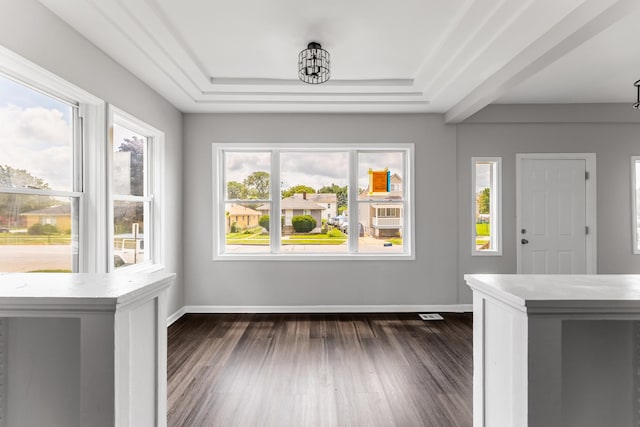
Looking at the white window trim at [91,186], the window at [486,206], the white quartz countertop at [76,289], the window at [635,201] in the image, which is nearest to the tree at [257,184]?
the white window trim at [91,186]

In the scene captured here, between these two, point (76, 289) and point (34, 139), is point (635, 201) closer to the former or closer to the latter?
point (76, 289)

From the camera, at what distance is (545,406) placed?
3.67ft

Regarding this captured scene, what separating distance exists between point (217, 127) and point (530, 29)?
3421 millimetres

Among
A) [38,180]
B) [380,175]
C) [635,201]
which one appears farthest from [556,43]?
[38,180]

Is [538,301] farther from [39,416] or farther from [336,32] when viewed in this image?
[336,32]

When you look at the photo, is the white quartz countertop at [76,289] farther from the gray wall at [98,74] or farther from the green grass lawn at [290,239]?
the green grass lawn at [290,239]

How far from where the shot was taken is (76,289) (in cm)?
119

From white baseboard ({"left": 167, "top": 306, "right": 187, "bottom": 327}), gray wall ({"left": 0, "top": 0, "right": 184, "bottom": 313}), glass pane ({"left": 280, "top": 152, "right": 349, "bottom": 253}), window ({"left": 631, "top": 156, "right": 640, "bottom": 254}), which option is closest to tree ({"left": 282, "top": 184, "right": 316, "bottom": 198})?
glass pane ({"left": 280, "top": 152, "right": 349, "bottom": 253})

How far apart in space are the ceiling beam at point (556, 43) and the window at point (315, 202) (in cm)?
143

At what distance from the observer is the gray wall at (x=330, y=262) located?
443 cm

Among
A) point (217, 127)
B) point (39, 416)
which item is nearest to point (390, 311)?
point (217, 127)

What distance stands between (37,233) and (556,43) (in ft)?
12.3

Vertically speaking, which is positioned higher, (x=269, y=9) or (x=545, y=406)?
(x=269, y=9)

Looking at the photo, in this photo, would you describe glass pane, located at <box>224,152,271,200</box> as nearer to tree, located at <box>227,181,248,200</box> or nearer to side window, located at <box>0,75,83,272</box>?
tree, located at <box>227,181,248,200</box>
